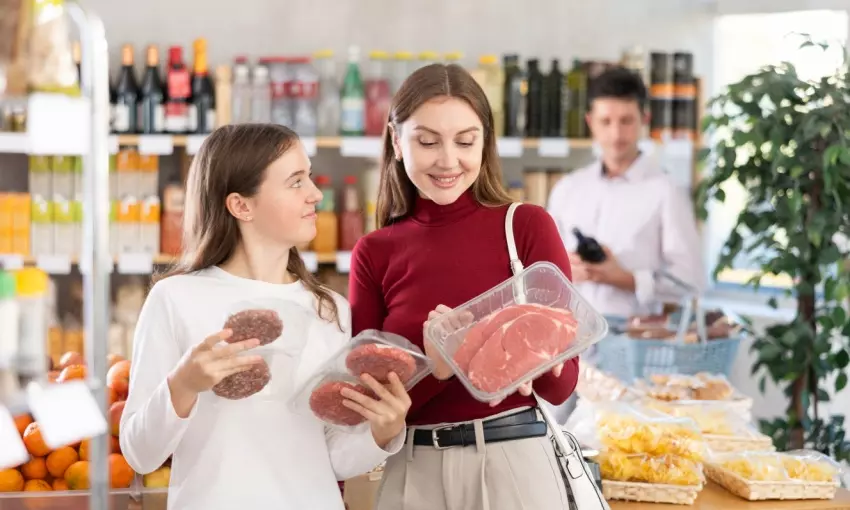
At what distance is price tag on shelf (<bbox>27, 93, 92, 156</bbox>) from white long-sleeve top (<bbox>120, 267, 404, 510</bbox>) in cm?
39

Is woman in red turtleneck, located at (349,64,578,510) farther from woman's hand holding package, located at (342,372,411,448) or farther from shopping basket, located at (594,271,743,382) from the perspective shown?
shopping basket, located at (594,271,743,382)

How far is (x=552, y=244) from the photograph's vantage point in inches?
70.9

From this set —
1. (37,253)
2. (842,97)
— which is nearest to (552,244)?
(842,97)

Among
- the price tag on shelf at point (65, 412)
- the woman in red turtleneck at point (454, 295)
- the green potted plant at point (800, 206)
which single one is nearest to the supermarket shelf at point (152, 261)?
the green potted plant at point (800, 206)

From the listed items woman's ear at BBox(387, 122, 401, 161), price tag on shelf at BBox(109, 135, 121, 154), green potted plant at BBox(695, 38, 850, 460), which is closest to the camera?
woman's ear at BBox(387, 122, 401, 161)

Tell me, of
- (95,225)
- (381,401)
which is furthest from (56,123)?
(381,401)

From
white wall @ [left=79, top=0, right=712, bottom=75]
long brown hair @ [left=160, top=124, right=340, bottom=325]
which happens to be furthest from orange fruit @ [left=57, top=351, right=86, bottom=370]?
white wall @ [left=79, top=0, right=712, bottom=75]

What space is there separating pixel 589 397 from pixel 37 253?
2409mm

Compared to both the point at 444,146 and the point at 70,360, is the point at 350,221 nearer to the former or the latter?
the point at 70,360

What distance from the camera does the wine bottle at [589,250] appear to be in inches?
149

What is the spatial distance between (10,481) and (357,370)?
0.95 metres

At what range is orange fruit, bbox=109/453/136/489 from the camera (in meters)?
2.12

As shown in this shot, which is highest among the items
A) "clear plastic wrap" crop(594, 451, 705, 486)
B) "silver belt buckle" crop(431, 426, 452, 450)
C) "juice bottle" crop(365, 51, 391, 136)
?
"juice bottle" crop(365, 51, 391, 136)

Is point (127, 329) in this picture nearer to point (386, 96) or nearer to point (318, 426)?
point (386, 96)
